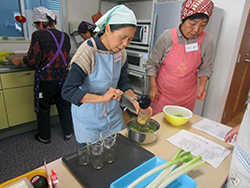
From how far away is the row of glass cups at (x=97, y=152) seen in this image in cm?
76

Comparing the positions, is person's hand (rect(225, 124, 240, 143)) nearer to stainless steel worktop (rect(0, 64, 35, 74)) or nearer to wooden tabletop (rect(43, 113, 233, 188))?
wooden tabletop (rect(43, 113, 233, 188))

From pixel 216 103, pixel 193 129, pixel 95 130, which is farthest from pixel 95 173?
pixel 216 103

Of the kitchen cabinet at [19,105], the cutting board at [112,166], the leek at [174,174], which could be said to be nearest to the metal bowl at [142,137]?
the cutting board at [112,166]

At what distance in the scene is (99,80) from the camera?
3.64ft

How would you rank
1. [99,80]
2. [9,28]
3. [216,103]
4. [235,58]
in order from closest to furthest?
1. [99,80]
2. [235,58]
3. [216,103]
4. [9,28]

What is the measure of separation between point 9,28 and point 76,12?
43.7 inches

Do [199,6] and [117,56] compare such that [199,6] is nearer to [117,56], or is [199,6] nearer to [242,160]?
[117,56]

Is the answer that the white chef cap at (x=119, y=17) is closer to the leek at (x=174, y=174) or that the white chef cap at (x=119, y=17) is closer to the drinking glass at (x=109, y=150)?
the drinking glass at (x=109, y=150)

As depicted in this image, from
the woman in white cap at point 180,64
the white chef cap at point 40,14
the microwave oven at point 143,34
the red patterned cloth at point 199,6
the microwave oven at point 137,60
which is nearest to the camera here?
the red patterned cloth at point 199,6

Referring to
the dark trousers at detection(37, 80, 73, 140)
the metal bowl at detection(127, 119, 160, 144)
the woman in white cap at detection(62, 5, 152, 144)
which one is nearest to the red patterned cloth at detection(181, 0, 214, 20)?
the woman in white cap at detection(62, 5, 152, 144)

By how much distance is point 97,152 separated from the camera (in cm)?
76

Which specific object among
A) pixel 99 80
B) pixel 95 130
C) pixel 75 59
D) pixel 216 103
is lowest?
pixel 216 103

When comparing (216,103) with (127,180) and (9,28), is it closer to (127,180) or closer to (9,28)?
(127,180)

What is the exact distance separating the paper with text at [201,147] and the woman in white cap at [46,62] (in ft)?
4.95
